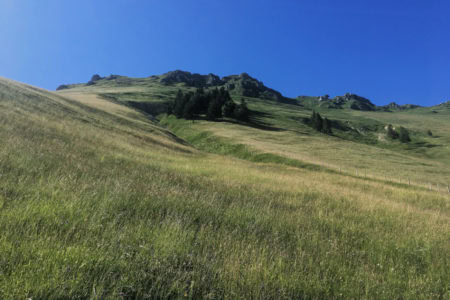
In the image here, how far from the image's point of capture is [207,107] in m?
82.9

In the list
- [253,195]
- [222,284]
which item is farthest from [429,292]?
[253,195]

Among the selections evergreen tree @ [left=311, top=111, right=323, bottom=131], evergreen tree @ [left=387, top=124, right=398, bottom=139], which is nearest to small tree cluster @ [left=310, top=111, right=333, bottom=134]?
evergreen tree @ [left=311, top=111, right=323, bottom=131]

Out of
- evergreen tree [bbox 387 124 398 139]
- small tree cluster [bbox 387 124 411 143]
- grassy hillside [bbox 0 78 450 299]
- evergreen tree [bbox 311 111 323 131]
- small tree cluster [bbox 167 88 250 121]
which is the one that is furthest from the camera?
evergreen tree [bbox 387 124 398 139]

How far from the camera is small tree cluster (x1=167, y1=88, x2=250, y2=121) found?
77562 mm

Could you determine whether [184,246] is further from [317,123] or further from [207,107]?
[317,123]

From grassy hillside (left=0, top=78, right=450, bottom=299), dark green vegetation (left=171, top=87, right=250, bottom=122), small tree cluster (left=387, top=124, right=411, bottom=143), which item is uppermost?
dark green vegetation (left=171, top=87, right=250, bottom=122)

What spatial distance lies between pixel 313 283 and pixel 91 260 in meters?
2.96

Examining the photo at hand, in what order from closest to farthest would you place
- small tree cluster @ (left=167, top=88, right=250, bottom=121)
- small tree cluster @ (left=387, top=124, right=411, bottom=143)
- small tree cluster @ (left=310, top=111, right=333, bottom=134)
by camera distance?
small tree cluster @ (left=167, top=88, right=250, bottom=121) < small tree cluster @ (left=387, top=124, right=411, bottom=143) < small tree cluster @ (left=310, top=111, right=333, bottom=134)

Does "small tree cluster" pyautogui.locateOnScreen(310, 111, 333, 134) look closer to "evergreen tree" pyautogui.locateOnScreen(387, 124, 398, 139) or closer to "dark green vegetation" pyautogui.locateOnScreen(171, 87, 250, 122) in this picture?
"evergreen tree" pyautogui.locateOnScreen(387, 124, 398, 139)

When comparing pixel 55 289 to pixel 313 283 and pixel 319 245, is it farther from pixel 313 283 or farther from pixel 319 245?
pixel 319 245

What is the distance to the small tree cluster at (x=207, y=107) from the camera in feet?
254

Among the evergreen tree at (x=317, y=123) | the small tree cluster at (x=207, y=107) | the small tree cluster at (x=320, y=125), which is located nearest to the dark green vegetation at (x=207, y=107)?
the small tree cluster at (x=207, y=107)

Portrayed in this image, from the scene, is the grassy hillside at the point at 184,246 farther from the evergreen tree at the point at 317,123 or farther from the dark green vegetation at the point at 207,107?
the evergreen tree at the point at 317,123

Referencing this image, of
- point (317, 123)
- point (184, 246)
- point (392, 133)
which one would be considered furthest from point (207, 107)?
point (392, 133)
